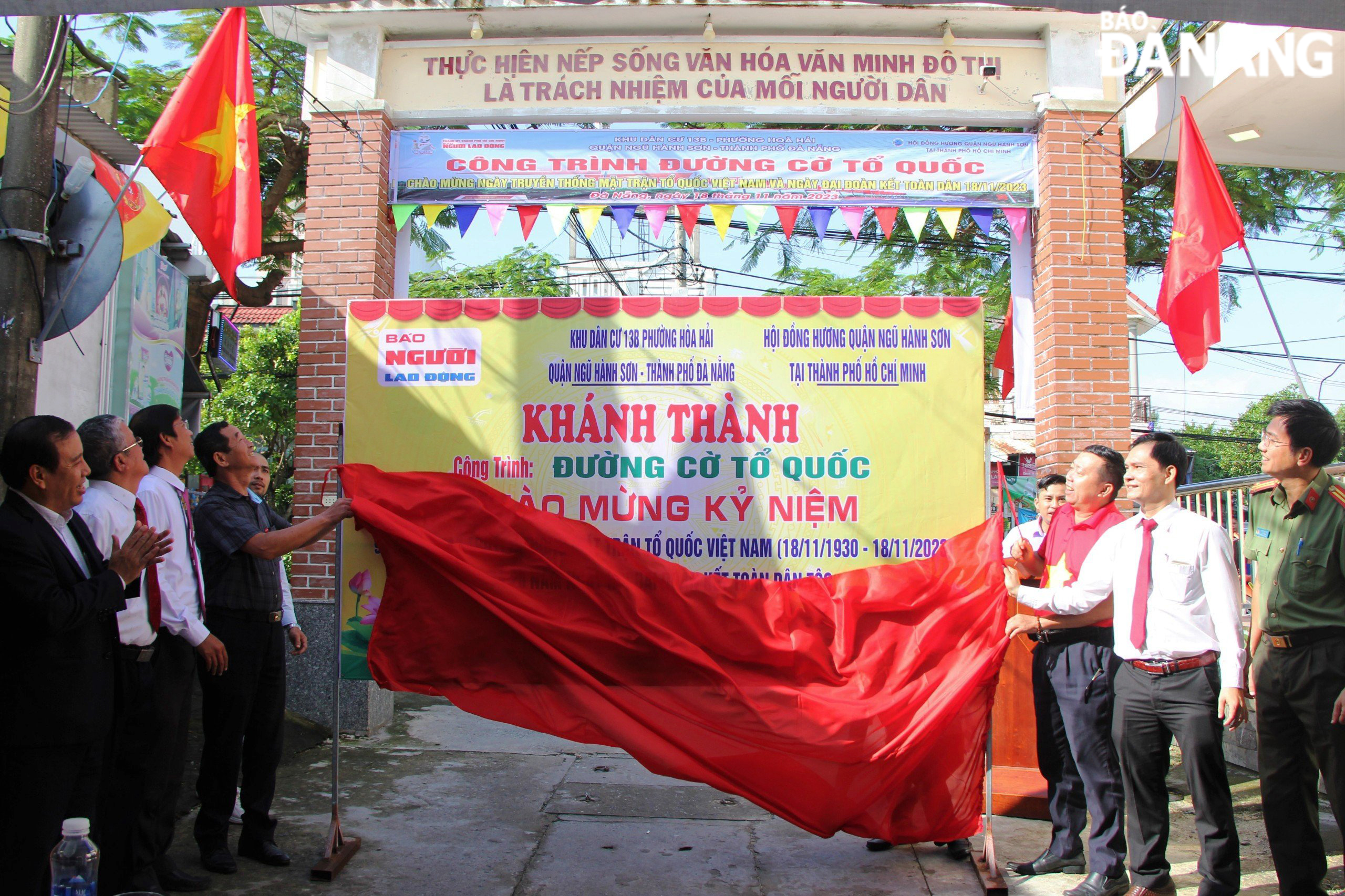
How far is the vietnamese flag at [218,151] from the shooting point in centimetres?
439

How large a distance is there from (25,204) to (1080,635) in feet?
15.5

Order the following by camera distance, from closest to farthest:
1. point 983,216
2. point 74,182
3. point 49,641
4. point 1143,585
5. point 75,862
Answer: point 75,862, point 49,641, point 1143,585, point 74,182, point 983,216

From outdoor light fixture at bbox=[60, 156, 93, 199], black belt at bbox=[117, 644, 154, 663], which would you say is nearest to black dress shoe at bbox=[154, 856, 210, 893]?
black belt at bbox=[117, 644, 154, 663]

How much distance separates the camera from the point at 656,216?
6.64m

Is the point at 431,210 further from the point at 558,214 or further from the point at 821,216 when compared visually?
the point at 821,216

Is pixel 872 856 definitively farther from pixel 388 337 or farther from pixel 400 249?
pixel 400 249

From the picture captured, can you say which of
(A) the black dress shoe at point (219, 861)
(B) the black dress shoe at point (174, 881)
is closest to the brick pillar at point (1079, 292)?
(A) the black dress shoe at point (219, 861)

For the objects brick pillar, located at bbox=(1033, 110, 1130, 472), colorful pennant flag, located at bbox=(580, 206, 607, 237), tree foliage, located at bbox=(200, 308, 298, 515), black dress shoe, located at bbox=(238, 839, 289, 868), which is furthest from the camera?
tree foliage, located at bbox=(200, 308, 298, 515)

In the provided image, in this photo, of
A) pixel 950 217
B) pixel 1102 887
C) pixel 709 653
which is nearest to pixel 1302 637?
pixel 1102 887

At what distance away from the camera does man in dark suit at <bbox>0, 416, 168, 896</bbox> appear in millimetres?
2793

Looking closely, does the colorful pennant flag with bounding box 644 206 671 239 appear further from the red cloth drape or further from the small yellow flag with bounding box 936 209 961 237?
the red cloth drape

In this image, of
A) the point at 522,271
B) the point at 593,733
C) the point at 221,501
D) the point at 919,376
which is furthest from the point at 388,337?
the point at 522,271

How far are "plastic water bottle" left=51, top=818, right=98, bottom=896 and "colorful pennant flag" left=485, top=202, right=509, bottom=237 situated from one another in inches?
185

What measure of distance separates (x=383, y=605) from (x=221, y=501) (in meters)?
0.88
